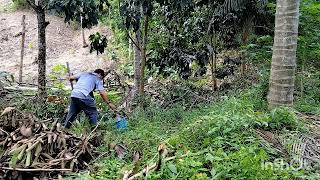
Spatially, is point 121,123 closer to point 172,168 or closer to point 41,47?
point 41,47

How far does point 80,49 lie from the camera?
→ 66.9 feet

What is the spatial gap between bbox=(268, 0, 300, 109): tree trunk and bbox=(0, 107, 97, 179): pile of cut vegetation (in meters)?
2.39

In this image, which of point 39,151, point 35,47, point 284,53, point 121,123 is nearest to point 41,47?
point 121,123

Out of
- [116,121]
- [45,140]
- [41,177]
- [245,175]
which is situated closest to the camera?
[245,175]

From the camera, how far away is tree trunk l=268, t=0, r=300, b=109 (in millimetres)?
4891

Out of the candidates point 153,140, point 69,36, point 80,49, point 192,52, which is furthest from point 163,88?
point 69,36

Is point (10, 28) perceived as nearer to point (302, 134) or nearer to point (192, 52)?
point (192, 52)

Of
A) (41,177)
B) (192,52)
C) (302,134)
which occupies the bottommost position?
(41,177)

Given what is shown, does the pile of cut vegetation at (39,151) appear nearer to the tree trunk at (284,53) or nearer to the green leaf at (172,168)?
the green leaf at (172,168)

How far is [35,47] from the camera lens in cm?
2058

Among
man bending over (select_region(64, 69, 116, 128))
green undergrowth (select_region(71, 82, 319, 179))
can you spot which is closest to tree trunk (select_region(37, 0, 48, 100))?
man bending over (select_region(64, 69, 116, 128))

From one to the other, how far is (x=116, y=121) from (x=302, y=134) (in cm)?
294

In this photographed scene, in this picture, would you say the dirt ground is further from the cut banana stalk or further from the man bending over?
the cut banana stalk

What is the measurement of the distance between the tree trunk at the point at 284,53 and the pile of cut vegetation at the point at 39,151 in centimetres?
239
